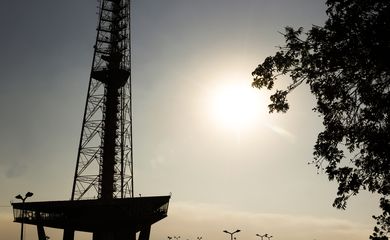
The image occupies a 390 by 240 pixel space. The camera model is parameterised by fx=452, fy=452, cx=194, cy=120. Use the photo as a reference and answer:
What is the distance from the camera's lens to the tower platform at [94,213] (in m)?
56.0

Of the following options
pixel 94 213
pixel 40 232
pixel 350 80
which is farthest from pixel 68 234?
pixel 350 80

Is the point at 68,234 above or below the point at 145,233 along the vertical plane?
above

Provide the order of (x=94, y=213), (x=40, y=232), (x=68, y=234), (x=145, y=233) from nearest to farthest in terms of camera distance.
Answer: (x=40, y=232), (x=94, y=213), (x=68, y=234), (x=145, y=233)

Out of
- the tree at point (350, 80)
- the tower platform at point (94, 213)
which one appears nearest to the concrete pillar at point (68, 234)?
the tower platform at point (94, 213)

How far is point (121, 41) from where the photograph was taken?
73375 mm

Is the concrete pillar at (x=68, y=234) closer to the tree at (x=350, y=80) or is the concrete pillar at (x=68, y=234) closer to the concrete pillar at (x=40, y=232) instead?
the concrete pillar at (x=40, y=232)

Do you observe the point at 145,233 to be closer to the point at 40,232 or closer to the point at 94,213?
the point at 94,213

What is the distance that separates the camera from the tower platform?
5597cm

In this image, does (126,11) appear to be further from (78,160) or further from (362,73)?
(362,73)

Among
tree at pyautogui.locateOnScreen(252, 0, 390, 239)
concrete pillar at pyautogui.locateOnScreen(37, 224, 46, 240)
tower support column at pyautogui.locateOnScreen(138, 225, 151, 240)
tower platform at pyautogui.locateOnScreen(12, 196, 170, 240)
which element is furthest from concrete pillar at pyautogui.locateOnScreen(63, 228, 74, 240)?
tree at pyautogui.locateOnScreen(252, 0, 390, 239)

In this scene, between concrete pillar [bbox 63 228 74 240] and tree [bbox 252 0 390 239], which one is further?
concrete pillar [bbox 63 228 74 240]

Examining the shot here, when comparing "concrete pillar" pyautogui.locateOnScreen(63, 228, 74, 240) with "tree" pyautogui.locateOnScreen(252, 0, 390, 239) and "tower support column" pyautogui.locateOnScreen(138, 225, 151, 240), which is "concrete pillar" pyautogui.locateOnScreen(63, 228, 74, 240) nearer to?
"tower support column" pyautogui.locateOnScreen(138, 225, 151, 240)

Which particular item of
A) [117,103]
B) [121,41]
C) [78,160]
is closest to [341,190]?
[78,160]

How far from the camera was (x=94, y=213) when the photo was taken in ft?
189
